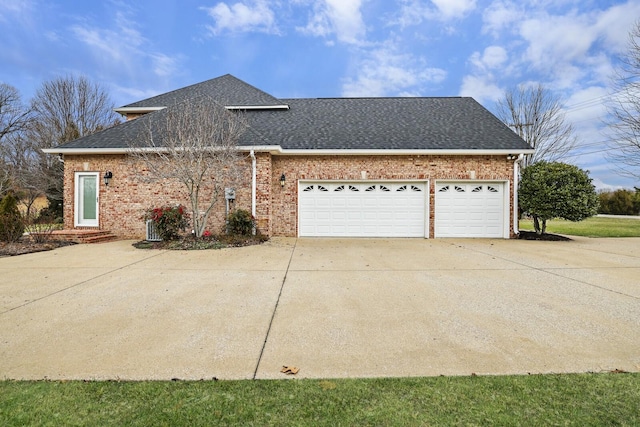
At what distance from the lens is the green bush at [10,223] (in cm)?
873

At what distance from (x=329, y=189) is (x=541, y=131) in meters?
16.9

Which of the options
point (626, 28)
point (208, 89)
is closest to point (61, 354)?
point (208, 89)

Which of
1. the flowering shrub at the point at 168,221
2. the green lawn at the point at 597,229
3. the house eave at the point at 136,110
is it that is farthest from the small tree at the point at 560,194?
the house eave at the point at 136,110

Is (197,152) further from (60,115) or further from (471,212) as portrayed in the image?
Result: (60,115)

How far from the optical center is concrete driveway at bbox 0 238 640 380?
255 cm

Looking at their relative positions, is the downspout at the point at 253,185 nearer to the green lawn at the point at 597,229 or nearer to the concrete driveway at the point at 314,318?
the concrete driveway at the point at 314,318

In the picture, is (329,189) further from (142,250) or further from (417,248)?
(142,250)

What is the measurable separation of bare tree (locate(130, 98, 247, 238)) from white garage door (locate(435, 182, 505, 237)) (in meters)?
7.05

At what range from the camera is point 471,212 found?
37.0 feet

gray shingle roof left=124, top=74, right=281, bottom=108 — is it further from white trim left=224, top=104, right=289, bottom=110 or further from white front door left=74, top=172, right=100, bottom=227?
white front door left=74, top=172, right=100, bottom=227

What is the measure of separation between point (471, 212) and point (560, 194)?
2693 mm

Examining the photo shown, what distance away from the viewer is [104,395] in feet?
6.88

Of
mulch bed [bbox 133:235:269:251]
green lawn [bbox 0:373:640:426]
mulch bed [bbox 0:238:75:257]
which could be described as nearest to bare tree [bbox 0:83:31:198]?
mulch bed [bbox 0:238:75:257]

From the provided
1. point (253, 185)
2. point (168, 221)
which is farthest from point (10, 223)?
point (253, 185)
